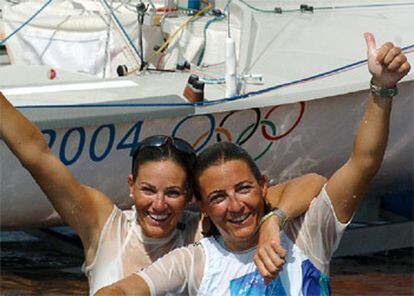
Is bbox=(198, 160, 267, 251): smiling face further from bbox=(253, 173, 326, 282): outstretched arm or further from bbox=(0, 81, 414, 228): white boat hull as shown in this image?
bbox=(0, 81, 414, 228): white boat hull

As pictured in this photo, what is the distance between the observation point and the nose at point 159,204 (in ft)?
10.4

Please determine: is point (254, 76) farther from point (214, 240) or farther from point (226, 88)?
point (214, 240)

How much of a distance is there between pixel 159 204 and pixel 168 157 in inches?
5.6

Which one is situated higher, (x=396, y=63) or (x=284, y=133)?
(x=396, y=63)

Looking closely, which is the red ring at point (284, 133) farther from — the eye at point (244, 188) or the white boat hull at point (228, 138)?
the eye at point (244, 188)

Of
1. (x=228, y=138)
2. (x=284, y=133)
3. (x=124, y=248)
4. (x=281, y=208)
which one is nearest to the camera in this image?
(x=281, y=208)

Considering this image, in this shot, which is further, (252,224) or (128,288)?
(252,224)

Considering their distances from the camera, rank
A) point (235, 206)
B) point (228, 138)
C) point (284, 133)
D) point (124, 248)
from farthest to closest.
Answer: point (284, 133) → point (228, 138) → point (124, 248) → point (235, 206)

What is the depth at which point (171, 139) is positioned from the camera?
3.24 m

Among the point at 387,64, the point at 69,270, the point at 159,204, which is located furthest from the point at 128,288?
the point at 69,270

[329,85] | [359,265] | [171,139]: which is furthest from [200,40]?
[171,139]

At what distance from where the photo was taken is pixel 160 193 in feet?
10.4

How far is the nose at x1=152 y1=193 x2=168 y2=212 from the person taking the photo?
316 cm

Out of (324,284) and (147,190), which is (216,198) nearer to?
(147,190)
